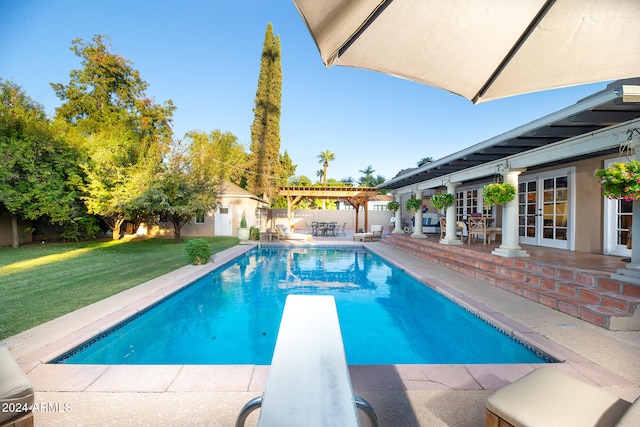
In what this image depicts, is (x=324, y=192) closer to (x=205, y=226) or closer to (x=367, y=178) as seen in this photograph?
(x=205, y=226)

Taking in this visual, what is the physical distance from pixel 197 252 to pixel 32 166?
29.7 ft

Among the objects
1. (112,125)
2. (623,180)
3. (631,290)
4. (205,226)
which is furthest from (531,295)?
(112,125)

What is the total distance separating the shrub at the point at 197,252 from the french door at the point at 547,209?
31.0 feet

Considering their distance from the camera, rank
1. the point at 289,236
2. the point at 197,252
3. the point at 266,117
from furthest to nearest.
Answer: the point at 266,117 < the point at 289,236 < the point at 197,252

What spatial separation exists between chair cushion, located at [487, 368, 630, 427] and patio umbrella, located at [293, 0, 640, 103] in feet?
6.18

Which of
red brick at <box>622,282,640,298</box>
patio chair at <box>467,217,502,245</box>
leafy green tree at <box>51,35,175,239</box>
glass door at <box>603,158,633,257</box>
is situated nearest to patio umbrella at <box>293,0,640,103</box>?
red brick at <box>622,282,640,298</box>

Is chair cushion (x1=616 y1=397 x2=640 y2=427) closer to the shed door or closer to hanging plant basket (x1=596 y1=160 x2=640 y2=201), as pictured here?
hanging plant basket (x1=596 y1=160 x2=640 y2=201)

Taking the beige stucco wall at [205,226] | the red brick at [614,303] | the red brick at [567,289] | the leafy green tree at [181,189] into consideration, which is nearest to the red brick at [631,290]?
the red brick at [614,303]

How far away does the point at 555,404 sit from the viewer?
1.43 m

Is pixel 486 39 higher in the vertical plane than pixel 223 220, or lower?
higher

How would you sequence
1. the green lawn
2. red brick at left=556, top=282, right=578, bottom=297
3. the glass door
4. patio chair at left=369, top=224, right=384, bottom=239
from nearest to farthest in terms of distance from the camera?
the green lawn → red brick at left=556, top=282, right=578, bottom=297 → the glass door → patio chair at left=369, top=224, right=384, bottom=239

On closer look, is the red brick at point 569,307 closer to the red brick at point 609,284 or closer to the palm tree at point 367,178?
the red brick at point 609,284

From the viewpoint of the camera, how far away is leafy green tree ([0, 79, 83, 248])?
10758 mm

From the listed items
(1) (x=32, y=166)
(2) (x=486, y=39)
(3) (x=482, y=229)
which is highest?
(1) (x=32, y=166)
